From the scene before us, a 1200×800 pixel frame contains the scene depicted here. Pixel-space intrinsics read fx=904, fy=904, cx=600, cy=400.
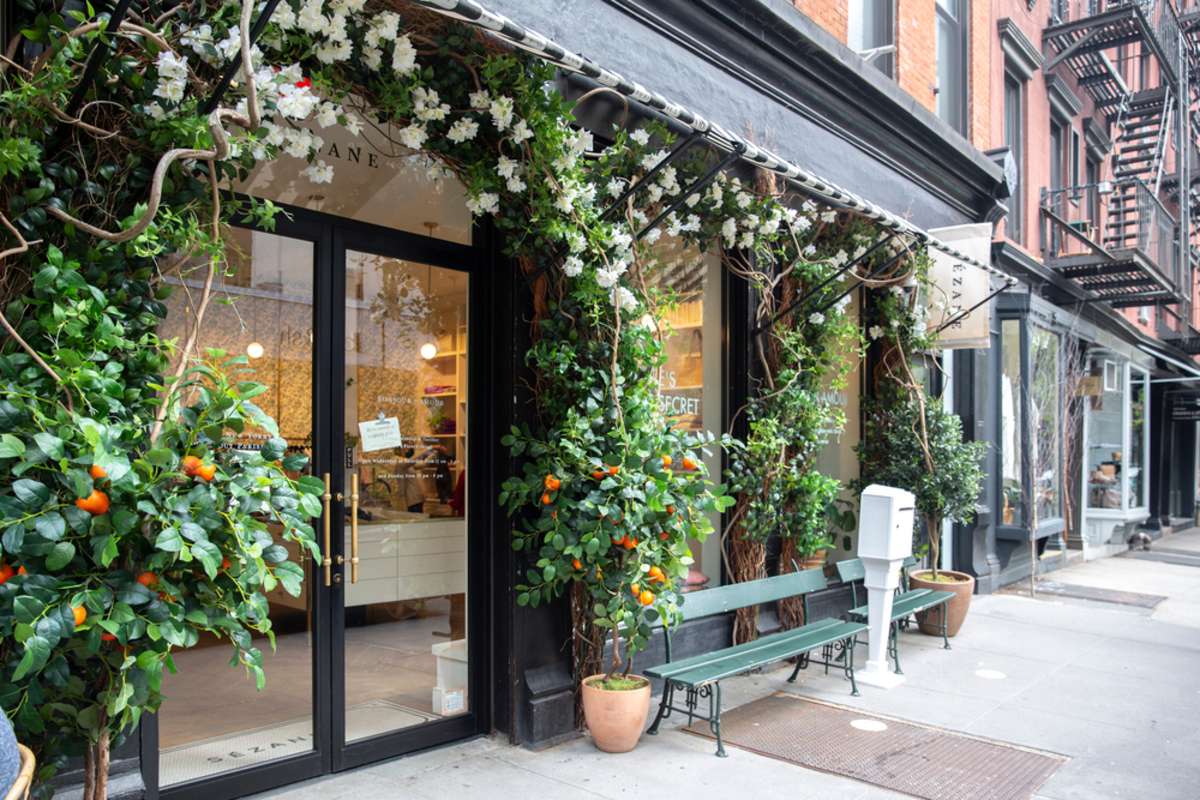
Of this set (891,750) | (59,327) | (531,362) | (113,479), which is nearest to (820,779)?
(891,750)

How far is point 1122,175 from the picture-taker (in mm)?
16906

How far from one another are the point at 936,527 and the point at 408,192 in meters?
6.41

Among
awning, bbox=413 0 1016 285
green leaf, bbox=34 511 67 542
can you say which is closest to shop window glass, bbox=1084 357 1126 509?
awning, bbox=413 0 1016 285

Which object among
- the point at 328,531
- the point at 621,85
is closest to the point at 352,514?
the point at 328,531

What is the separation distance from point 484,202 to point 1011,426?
9681 mm

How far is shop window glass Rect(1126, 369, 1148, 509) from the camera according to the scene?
17547 mm

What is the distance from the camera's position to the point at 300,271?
16.0 feet

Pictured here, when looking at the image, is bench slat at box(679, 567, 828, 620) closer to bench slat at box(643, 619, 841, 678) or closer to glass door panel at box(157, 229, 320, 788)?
bench slat at box(643, 619, 841, 678)

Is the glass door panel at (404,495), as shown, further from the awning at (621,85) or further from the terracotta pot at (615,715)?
the awning at (621,85)

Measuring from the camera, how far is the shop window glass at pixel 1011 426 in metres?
12.0

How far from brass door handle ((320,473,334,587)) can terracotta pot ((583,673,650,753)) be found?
160 centimetres

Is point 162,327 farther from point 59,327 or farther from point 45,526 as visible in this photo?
point 45,526

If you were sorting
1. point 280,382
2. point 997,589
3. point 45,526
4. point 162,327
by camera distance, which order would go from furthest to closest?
point 997,589 → point 280,382 → point 162,327 → point 45,526

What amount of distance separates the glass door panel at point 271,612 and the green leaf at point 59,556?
1.93m
